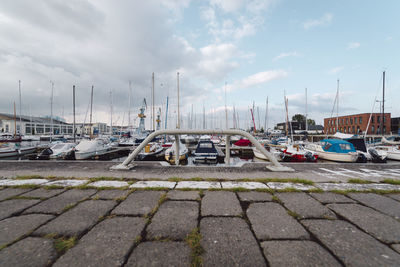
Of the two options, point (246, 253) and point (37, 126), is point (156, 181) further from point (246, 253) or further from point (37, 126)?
point (37, 126)

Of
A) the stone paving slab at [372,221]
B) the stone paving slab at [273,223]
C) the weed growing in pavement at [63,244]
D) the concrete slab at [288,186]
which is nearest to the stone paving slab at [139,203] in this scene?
the weed growing in pavement at [63,244]

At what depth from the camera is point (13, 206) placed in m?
2.92

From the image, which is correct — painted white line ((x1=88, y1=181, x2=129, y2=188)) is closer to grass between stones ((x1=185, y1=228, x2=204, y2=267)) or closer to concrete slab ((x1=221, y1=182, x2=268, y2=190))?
concrete slab ((x1=221, y1=182, x2=268, y2=190))

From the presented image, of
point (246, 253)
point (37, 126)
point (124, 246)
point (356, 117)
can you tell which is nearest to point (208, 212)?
point (246, 253)

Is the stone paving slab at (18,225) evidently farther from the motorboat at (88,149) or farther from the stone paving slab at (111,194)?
the motorboat at (88,149)

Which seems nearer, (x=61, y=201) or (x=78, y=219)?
(x=78, y=219)

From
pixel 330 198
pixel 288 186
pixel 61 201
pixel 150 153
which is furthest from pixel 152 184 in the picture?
pixel 150 153

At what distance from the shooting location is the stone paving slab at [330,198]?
3.23 meters

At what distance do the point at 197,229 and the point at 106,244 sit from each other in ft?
3.75

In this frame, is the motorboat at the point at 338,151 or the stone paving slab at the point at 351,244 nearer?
the stone paving slab at the point at 351,244

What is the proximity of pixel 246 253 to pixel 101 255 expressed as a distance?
5.24 ft

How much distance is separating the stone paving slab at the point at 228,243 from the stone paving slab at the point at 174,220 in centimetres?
22

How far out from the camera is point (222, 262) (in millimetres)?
1626

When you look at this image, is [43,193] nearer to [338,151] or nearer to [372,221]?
[372,221]
